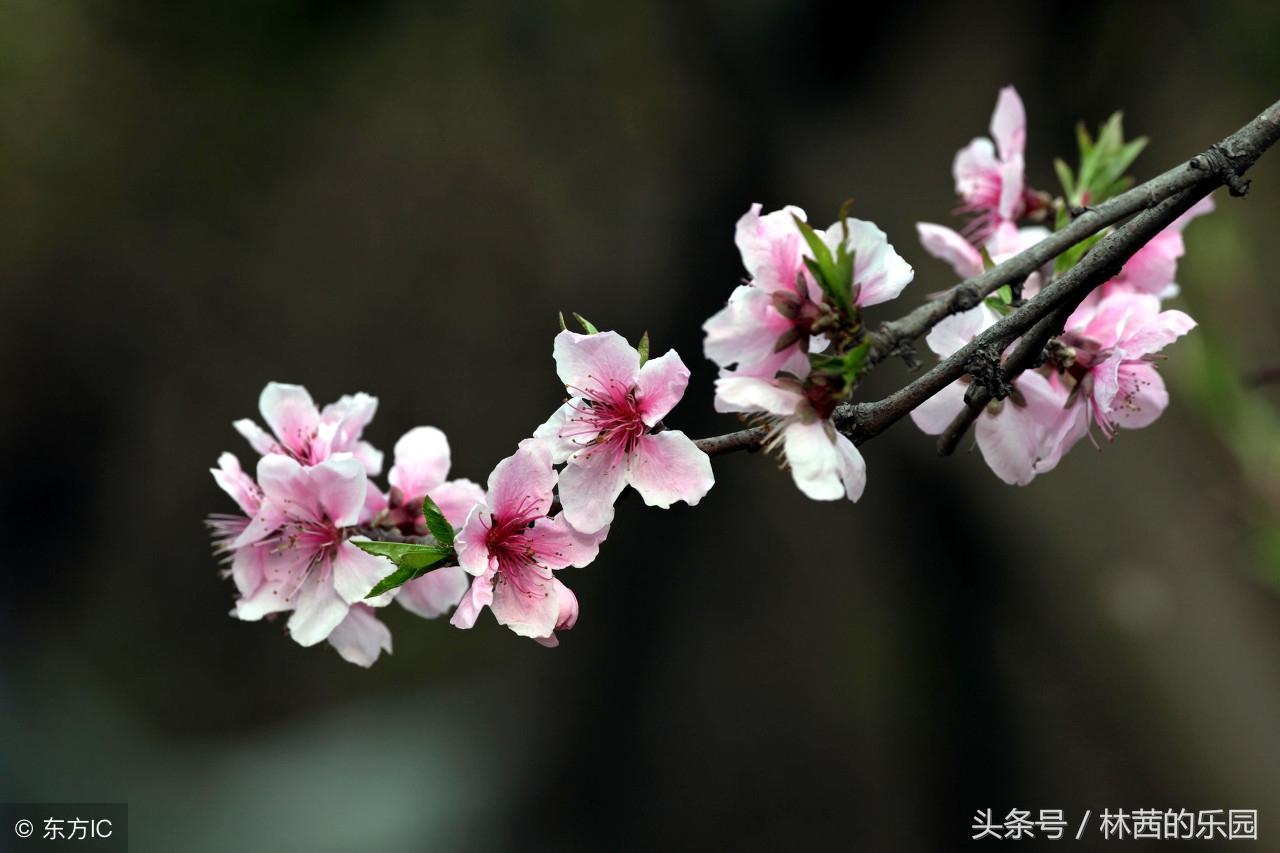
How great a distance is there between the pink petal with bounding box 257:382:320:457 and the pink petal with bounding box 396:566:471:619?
13cm

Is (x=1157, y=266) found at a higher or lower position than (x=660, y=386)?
higher

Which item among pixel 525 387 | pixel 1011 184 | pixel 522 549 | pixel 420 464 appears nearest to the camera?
pixel 522 549

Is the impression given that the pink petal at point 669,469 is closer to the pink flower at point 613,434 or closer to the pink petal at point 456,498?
the pink flower at point 613,434

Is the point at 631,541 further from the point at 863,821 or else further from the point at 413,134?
the point at 413,134

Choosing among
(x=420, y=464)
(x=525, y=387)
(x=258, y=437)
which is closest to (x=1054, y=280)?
(x=420, y=464)

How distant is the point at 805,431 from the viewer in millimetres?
500

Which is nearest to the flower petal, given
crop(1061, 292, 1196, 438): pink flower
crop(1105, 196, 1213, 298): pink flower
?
crop(1061, 292, 1196, 438): pink flower

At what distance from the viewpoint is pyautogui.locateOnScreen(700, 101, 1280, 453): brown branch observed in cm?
48

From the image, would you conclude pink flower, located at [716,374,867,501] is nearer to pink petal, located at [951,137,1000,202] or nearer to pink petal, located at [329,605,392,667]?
pink petal, located at [329,605,392,667]

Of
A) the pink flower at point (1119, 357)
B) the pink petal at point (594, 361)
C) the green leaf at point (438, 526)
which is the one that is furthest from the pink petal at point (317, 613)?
the pink flower at point (1119, 357)

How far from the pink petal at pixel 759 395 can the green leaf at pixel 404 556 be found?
0.20 meters

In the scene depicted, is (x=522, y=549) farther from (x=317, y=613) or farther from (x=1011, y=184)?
(x=1011, y=184)

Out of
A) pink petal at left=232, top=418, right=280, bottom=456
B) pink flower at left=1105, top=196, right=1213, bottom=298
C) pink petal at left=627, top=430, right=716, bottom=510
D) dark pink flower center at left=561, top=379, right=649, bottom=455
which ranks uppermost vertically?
pink flower at left=1105, top=196, right=1213, bottom=298

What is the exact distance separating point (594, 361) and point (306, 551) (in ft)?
0.81
